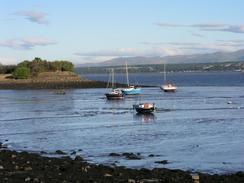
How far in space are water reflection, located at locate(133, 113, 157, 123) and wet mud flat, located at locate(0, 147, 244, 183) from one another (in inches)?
1431

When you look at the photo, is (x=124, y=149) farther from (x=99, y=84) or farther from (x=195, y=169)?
(x=99, y=84)

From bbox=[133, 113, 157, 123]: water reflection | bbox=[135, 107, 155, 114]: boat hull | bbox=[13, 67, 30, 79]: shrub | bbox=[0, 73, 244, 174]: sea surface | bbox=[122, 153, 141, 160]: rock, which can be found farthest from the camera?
bbox=[13, 67, 30, 79]: shrub

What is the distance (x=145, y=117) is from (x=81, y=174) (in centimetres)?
4596

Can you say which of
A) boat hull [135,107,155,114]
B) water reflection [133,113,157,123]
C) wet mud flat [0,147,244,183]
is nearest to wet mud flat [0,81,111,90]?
boat hull [135,107,155,114]

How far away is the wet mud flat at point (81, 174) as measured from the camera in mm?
25375

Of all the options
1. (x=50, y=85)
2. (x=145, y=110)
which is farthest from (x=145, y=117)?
(x=50, y=85)

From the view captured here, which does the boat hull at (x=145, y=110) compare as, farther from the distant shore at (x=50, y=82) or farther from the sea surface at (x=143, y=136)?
the distant shore at (x=50, y=82)

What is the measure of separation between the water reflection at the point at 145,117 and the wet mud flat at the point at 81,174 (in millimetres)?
36352

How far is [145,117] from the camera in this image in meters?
72.9

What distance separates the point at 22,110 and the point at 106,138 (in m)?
42.6

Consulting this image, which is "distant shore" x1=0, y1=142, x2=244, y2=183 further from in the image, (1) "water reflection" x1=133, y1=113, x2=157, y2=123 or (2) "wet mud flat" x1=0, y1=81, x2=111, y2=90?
(2) "wet mud flat" x1=0, y1=81, x2=111, y2=90

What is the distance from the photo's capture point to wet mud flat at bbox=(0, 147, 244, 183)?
83.3 ft

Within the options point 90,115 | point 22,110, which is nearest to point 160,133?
point 90,115

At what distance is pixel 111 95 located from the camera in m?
117
